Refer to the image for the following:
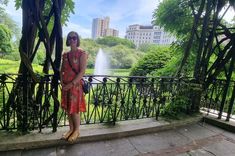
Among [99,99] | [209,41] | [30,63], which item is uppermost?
[209,41]

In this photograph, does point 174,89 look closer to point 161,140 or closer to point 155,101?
point 155,101

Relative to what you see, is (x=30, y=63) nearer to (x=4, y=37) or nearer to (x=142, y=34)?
(x=4, y=37)

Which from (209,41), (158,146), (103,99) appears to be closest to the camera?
(158,146)

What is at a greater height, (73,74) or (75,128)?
(73,74)

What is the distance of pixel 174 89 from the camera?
4.52m

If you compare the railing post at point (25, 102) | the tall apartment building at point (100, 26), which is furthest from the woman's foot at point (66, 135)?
the tall apartment building at point (100, 26)

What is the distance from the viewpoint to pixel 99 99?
3848 mm

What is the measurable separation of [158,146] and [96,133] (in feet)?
3.50

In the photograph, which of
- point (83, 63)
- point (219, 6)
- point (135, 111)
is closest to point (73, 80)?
point (83, 63)

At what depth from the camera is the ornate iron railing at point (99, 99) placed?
3094 millimetres

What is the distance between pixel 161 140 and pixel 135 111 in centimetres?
91

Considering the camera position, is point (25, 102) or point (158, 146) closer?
point (25, 102)

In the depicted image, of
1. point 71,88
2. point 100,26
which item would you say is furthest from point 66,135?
point 100,26

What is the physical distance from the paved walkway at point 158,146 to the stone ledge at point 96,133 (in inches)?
2.3
